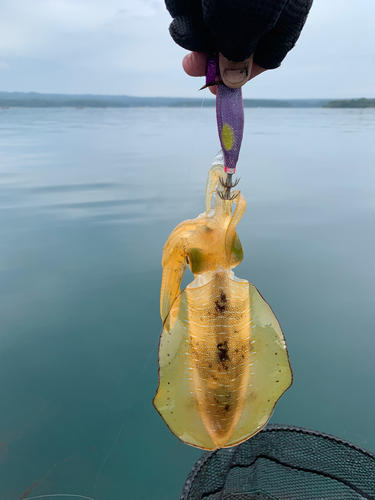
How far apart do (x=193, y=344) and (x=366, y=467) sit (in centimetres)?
132

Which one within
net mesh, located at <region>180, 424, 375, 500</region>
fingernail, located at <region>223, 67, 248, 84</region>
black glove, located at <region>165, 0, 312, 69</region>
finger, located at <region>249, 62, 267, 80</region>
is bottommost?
net mesh, located at <region>180, 424, 375, 500</region>

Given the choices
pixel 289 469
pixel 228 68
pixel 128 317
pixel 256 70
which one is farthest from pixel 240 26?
pixel 128 317

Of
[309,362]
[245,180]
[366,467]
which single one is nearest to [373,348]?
[309,362]

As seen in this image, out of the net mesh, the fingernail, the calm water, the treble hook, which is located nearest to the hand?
the fingernail

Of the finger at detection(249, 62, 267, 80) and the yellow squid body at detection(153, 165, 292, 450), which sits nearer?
the finger at detection(249, 62, 267, 80)

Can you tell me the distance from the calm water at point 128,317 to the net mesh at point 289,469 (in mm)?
215

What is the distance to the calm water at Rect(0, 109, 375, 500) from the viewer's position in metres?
1.91

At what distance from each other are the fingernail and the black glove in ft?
0.17

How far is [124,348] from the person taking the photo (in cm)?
253

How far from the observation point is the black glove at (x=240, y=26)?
715 millimetres

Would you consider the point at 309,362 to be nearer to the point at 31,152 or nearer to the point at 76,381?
the point at 76,381

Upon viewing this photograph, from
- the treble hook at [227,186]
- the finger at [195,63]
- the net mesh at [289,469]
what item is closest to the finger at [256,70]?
the finger at [195,63]

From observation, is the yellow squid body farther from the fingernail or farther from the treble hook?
the fingernail

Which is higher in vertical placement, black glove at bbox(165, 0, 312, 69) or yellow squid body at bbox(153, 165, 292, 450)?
black glove at bbox(165, 0, 312, 69)
